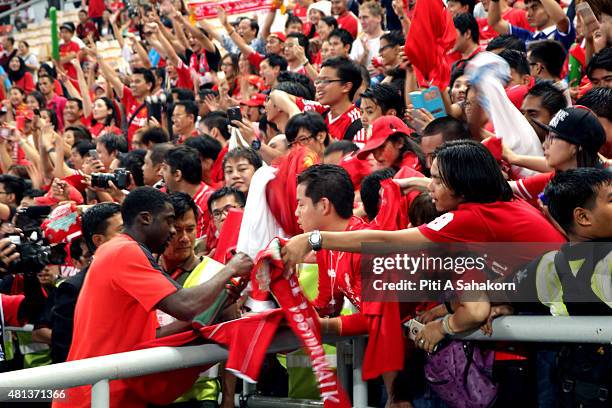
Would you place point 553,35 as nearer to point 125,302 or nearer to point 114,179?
point 114,179

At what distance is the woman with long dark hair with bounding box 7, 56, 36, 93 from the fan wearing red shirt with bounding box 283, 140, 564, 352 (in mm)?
13694

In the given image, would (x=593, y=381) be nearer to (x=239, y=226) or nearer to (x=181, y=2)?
(x=239, y=226)

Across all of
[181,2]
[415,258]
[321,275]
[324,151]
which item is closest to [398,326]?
[415,258]

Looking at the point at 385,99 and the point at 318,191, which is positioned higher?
the point at 385,99

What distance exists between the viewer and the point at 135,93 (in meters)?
11.5

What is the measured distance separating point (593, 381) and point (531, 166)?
1.47 m

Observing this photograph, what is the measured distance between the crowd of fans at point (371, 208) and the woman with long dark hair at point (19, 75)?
7.67m

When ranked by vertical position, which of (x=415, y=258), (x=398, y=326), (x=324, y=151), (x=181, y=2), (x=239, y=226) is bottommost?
(x=398, y=326)

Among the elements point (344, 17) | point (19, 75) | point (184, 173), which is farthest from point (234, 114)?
point (19, 75)

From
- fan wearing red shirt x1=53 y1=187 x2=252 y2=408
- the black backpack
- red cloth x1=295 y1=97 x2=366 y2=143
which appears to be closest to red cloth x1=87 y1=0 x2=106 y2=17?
red cloth x1=295 y1=97 x2=366 y2=143

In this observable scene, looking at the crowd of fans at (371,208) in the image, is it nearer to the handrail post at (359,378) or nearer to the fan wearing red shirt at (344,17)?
the handrail post at (359,378)

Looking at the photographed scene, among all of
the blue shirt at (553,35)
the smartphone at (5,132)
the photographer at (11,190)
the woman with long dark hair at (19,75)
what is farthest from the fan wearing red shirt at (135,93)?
the blue shirt at (553,35)

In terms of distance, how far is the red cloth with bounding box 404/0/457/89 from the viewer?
20.5 ft

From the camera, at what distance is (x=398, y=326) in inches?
144
